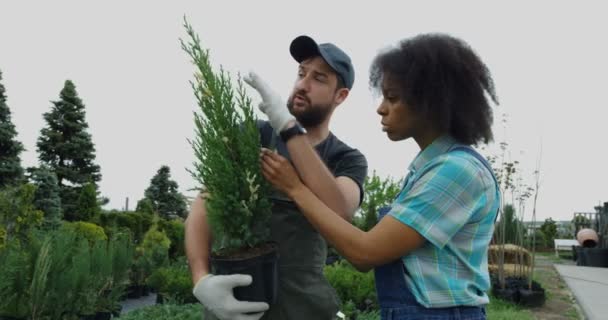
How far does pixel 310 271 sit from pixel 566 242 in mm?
22648

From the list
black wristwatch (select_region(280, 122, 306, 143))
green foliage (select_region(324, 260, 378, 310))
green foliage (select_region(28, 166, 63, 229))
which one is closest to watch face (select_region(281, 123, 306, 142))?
black wristwatch (select_region(280, 122, 306, 143))

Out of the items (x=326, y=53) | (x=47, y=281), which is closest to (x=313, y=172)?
(x=326, y=53)

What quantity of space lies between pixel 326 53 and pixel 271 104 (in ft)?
1.33

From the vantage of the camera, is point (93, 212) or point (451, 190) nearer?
point (451, 190)

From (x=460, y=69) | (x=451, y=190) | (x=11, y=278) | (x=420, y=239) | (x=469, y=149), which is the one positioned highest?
(x=460, y=69)

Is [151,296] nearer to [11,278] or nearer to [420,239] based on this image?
[11,278]

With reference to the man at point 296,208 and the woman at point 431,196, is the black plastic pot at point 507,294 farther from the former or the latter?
the woman at point 431,196

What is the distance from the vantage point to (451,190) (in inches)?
67.0

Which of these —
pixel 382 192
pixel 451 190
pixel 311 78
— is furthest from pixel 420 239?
pixel 382 192

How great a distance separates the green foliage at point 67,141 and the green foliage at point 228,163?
75.6 feet

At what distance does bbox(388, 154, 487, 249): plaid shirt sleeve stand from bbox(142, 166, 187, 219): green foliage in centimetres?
2873

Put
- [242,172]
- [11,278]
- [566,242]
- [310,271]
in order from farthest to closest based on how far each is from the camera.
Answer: [566,242], [11,278], [310,271], [242,172]

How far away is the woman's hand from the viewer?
187cm

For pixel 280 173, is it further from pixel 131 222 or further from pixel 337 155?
pixel 131 222
